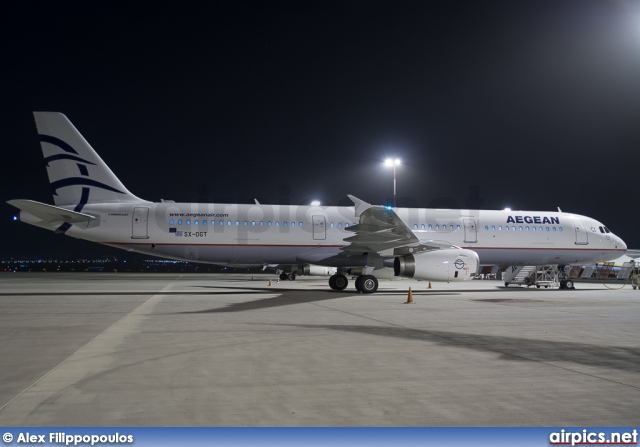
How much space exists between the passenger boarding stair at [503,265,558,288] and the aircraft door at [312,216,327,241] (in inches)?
437

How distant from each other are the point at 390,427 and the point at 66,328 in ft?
26.5

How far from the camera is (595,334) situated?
980 centimetres

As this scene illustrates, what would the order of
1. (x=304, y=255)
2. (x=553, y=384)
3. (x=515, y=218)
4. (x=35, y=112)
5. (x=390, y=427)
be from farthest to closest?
(x=515, y=218)
(x=304, y=255)
(x=35, y=112)
(x=553, y=384)
(x=390, y=427)

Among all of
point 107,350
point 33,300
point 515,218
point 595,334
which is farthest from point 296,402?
point 515,218

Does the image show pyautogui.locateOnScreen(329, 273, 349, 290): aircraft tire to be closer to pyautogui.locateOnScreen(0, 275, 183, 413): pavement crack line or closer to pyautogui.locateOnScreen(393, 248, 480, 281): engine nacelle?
pyautogui.locateOnScreen(393, 248, 480, 281): engine nacelle

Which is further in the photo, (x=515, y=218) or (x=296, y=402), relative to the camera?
(x=515, y=218)

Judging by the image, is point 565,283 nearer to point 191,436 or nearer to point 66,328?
point 66,328

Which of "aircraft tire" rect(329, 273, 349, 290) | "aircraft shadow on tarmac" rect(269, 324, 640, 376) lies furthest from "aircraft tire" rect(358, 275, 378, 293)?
"aircraft shadow on tarmac" rect(269, 324, 640, 376)

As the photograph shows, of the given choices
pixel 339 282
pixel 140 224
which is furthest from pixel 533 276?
pixel 140 224

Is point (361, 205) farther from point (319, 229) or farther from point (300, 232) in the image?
point (300, 232)

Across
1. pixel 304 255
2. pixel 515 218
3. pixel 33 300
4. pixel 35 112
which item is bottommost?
pixel 33 300

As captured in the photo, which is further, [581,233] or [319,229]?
[581,233]

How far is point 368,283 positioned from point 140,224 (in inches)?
350

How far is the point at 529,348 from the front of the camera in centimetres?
822
